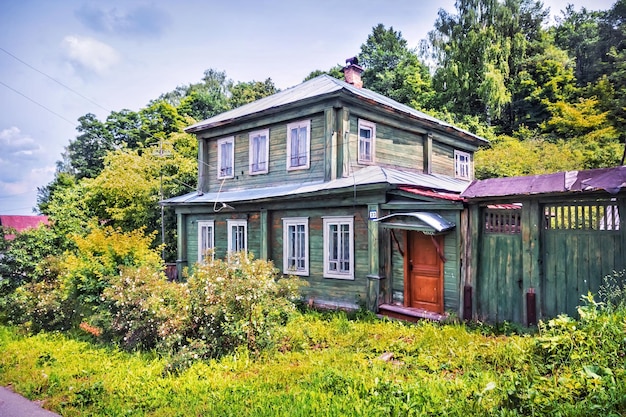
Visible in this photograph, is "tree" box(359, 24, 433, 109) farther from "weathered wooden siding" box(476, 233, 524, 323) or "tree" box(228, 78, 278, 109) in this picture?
"weathered wooden siding" box(476, 233, 524, 323)

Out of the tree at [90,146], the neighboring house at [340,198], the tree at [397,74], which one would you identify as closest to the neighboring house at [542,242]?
the neighboring house at [340,198]

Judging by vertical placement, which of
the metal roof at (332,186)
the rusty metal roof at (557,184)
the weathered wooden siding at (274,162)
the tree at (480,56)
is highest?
the tree at (480,56)

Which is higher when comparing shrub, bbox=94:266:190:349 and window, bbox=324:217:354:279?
window, bbox=324:217:354:279

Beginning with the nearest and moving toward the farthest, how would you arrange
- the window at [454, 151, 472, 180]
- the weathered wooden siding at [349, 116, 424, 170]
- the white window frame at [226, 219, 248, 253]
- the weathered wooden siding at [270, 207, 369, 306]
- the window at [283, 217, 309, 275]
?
the weathered wooden siding at [270, 207, 369, 306]
the window at [283, 217, 309, 275]
the weathered wooden siding at [349, 116, 424, 170]
the white window frame at [226, 219, 248, 253]
the window at [454, 151, 472, 180]

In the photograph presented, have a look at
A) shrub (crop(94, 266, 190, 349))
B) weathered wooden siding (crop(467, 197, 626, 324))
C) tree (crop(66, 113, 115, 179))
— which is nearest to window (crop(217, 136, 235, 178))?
shrub (crop(94, 266, 190, 349))

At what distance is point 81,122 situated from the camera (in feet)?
128

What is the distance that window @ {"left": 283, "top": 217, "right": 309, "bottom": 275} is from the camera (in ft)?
39.7

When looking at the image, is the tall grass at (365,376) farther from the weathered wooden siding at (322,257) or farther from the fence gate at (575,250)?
the weathered wooden siding at (322,257)

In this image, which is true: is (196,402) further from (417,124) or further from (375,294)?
(417,124)

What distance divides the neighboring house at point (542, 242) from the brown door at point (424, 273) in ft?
3.73

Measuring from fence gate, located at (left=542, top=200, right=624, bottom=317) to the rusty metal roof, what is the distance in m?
0.39

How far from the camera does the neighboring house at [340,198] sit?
9492 mm

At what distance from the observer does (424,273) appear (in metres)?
9.66

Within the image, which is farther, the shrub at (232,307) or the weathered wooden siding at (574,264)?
the shrub at (232,307)
